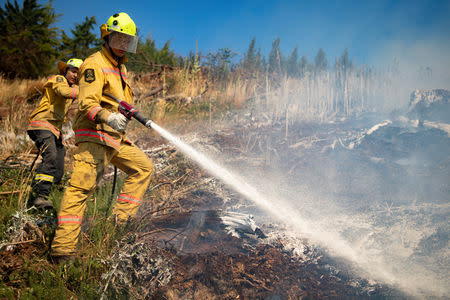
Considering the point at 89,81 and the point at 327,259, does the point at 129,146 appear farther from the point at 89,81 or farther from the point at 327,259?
the point at 327,259

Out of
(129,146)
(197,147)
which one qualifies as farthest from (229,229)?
(197,147)

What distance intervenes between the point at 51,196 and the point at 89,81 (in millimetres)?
1824

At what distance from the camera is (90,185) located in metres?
2.33

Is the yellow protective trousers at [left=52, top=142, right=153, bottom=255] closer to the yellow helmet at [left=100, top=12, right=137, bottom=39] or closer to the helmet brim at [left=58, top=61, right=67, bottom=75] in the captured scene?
the yellow helmet at [left=100, top=12, right=137, bottom=39]

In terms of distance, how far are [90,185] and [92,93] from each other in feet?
2.61

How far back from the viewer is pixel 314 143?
6230mm

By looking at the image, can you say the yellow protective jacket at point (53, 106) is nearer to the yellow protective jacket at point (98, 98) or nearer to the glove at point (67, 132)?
the yellow protective jacket at point (98, 98)

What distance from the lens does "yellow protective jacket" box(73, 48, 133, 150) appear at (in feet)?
7.22

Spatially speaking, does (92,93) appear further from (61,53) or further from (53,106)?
(61,53)

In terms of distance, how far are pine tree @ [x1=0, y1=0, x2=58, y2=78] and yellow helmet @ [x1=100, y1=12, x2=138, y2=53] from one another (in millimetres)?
9174

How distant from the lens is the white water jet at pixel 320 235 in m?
2.44

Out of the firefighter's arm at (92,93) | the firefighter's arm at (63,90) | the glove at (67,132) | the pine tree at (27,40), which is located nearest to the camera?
the firefighter's arm at (92,93)

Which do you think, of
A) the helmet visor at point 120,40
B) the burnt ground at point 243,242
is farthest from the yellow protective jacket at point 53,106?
the burnt ground at point 243,242

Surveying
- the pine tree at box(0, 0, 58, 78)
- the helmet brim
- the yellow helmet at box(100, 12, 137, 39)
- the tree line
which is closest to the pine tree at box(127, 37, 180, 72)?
the tree line
